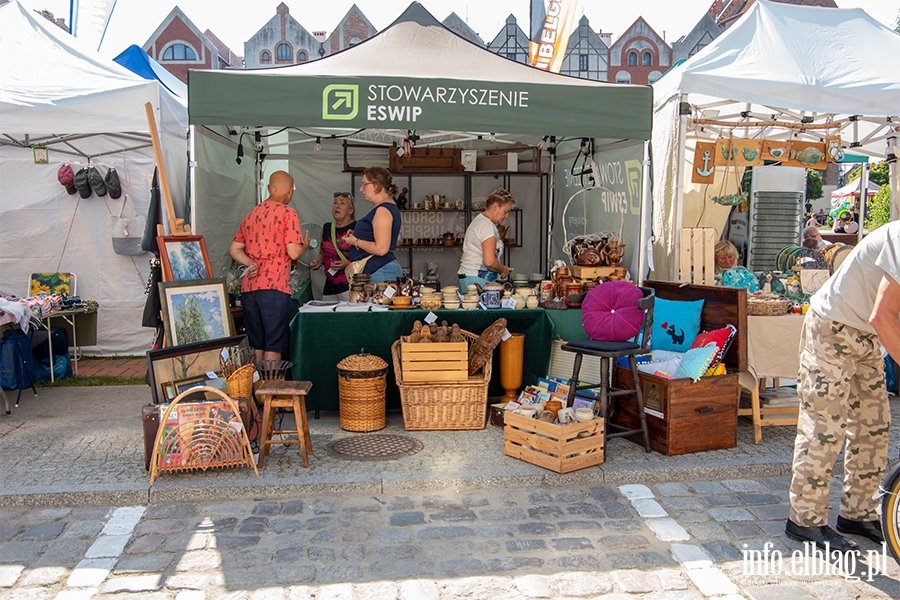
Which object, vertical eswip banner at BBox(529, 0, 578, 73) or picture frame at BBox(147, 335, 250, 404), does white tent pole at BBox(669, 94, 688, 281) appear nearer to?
picture frame at BBox(147, 335, 250, 404)

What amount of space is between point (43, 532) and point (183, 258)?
6.63 ft

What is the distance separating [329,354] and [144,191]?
3.76 m

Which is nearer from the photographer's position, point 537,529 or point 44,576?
point 44,576

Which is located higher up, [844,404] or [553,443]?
[844,404]

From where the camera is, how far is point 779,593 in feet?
9.78

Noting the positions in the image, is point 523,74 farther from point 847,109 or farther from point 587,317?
point 847,109

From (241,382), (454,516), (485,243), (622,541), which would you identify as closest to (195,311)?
(241,382)

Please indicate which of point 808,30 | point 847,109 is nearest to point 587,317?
point 847,109

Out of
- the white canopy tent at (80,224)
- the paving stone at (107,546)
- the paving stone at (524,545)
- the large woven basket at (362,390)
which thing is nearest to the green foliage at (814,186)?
the white canopy tent at (80,224)

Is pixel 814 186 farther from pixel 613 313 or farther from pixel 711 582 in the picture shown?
pixel 711 582

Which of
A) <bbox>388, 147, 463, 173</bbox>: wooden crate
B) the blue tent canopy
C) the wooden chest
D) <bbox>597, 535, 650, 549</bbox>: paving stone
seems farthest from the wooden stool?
<bbox>388, 147, 463, 173</bbox>: wooden crate

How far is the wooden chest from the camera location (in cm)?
452

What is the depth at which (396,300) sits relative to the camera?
17.8 ft

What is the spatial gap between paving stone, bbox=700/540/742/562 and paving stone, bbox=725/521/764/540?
127 millimetres
